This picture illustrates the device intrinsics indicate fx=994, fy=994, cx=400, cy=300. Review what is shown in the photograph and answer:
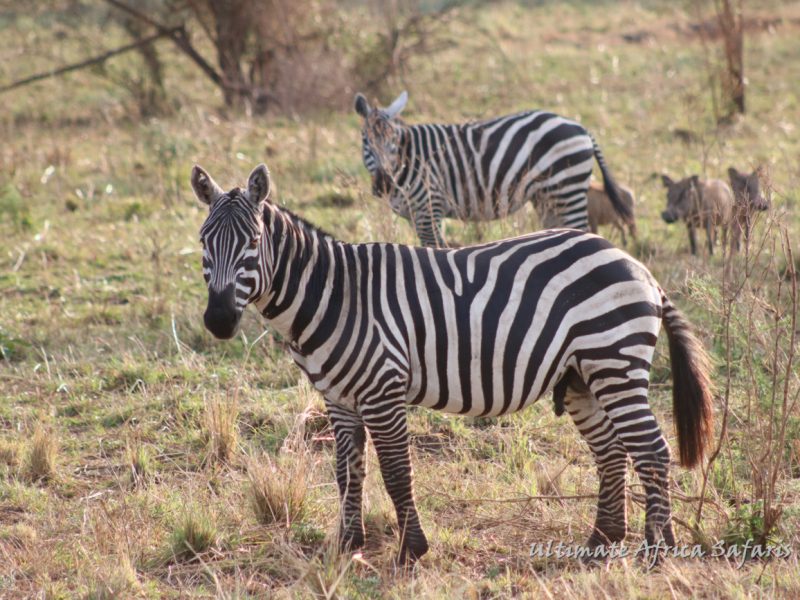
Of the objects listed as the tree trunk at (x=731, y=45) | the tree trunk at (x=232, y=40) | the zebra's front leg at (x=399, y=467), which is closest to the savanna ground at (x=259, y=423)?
the zebra's front leg at (x=399, y=467)

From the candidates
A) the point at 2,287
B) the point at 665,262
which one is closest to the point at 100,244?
the point at 2,287

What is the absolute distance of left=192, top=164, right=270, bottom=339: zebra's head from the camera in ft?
15.1

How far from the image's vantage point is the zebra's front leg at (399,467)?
4.95 metres

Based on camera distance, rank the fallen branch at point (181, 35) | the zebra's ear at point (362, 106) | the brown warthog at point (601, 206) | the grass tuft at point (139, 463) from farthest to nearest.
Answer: the fallen branch at point (181, 35) < the brown warthog at point (601, 206) < the zebra's ear at point (362, 106) < the grass tuft at point (139, 463)

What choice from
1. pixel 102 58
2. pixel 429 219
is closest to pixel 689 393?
pixel 429 219

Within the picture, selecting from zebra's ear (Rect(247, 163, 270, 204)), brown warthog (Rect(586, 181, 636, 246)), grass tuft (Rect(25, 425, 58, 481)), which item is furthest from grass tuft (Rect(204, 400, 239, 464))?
brown warthog (Rect(586, 181, 636, 246))

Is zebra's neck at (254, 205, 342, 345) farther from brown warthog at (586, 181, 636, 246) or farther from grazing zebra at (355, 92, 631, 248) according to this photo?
brown warthog at (586, 181, 636, 246)

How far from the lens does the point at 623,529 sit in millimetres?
5305

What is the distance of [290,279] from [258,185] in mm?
507

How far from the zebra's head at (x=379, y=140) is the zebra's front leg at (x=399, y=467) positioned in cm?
467

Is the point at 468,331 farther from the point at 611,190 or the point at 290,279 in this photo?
the point at 611,190

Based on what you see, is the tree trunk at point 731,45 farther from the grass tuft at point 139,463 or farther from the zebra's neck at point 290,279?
the zebra's neck at point 290,279

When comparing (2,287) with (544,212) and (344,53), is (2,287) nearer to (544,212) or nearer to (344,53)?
(544,212)

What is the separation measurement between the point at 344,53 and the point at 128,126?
422 cm
